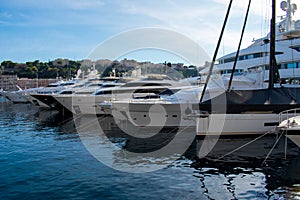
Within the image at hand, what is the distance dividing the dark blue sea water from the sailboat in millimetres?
4252

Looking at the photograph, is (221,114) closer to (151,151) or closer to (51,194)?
(151,151)

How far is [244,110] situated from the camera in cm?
1727

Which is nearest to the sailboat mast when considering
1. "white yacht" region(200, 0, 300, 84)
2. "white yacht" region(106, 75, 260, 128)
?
"white yacht" region(106, 75, 260, 128)

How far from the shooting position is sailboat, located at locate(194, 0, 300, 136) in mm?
17188

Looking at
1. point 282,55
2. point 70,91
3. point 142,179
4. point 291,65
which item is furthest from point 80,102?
point 291,65

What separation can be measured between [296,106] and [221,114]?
4.65 m

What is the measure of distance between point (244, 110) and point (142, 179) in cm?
927

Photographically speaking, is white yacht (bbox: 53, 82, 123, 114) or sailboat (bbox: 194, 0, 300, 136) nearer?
sailboat (bbox: 194, 0, 300, 136)

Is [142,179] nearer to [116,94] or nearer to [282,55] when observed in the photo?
[116,94]

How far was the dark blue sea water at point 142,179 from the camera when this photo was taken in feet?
Answer: 30.2

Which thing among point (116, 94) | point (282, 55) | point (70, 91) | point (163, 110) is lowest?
point (163, 110)

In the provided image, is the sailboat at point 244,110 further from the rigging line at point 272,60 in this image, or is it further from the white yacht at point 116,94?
the white yacht at point 116,94

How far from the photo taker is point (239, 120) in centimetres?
1761

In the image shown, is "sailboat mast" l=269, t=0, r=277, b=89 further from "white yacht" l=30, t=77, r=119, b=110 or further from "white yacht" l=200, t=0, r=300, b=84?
"white yacht" l=30, t=77, r=119, b=110
